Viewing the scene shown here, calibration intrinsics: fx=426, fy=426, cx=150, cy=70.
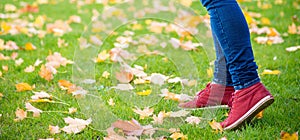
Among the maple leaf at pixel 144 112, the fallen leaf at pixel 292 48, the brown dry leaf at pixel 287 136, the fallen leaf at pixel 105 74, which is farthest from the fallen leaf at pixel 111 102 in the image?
the fallen leaf at pixel 292 48

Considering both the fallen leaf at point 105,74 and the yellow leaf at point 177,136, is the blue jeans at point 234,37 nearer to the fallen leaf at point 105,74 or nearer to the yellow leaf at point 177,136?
the yellow leaf at point 177,136

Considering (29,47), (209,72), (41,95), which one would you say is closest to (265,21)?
(209,72)

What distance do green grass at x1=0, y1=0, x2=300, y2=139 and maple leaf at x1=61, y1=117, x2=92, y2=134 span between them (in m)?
0.03

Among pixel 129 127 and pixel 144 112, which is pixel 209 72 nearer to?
pixel 144 112

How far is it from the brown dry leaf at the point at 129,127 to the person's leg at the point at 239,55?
0.39 m

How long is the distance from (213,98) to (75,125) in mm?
634

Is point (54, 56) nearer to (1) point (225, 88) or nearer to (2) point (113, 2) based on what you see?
(1) point (225, 88)

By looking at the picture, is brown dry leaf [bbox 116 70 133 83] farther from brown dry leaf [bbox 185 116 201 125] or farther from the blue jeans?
the blue jeans

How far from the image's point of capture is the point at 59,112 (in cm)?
197

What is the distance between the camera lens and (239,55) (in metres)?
1.62

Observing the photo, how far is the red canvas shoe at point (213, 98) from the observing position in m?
1.93

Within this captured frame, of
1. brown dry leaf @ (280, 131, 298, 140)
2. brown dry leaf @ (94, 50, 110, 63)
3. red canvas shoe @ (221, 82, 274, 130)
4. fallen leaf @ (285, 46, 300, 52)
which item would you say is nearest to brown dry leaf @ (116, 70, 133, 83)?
brown dry leaf @ (94, 50, 110, 63)

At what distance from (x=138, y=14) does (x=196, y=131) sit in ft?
7.38

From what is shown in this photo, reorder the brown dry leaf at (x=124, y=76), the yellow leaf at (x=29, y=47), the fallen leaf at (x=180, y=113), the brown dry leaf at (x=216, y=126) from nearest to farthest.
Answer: the brown dry leaf at (x=216, y=126)
the fallen leaf at (x=180, y=113)
the brown dry leaf at (x=124, y=76)
the yellow leaf at (x=29, y=47)
